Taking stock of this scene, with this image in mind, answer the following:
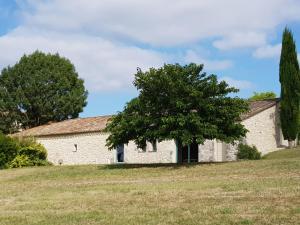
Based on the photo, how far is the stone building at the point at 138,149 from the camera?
34.1 meters

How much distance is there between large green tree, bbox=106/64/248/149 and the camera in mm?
25375

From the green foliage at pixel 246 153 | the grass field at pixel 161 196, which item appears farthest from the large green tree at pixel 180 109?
the green foliage at pixel 246 153

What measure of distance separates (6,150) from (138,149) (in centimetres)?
909

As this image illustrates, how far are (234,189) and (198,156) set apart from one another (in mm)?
17871

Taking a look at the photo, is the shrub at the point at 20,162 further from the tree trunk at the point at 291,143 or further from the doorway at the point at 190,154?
the tree trunk at the point at 291,143

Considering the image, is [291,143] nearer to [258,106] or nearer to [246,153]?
[258,106]

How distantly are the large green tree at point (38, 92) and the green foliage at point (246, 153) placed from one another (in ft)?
85.6

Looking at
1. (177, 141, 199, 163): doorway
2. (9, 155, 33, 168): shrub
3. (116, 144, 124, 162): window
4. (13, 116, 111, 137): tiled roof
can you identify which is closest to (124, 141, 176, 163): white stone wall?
(116, 144, 124, 162): window

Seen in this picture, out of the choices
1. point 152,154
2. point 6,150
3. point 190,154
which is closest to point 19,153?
point 6,150

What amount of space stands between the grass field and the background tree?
11.8 m

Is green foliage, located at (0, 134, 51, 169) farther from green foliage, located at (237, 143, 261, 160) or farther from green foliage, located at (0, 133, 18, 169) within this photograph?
green foliage, located at (237, 143, 261, 160)

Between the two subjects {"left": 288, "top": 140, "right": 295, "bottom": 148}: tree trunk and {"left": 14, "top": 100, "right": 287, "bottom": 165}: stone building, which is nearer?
{"left": 14, "top": 100, "right": 287, "bottom": 165}: stone building

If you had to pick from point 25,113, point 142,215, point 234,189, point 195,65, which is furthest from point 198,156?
point 25,113

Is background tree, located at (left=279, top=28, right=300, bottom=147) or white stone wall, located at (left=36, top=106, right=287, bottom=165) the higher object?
background tree, located at (left=279, top=28, right=300, bottom=147)
